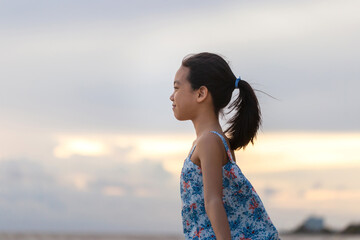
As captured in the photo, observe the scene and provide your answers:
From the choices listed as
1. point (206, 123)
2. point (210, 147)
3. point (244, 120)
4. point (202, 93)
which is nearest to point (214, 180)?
point (210, 147)

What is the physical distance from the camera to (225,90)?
488 centimetres

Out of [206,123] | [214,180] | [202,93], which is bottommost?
[214,180]

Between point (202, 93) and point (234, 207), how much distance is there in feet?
2.42

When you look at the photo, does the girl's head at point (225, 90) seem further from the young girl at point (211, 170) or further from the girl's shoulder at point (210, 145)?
the girl's shoulder at point (210, 145)

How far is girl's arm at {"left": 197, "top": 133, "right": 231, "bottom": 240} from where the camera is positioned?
4.46 metres

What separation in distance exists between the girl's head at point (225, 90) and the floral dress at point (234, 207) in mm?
298

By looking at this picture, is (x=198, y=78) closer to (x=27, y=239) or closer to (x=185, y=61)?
(x=185, y=61)

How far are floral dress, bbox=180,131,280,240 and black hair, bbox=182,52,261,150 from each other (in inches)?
11.9

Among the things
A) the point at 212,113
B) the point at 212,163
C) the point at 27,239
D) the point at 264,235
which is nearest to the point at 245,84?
the point at 212,113

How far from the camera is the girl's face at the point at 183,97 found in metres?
4.82

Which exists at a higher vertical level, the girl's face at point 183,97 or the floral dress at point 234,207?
the girl's face at point 183,97

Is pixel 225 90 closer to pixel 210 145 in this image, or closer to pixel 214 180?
pixel 210 145

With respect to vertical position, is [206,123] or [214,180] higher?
Result: [206,123]

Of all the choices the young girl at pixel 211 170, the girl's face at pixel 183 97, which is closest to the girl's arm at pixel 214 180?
the young girl at pixel 211 170
